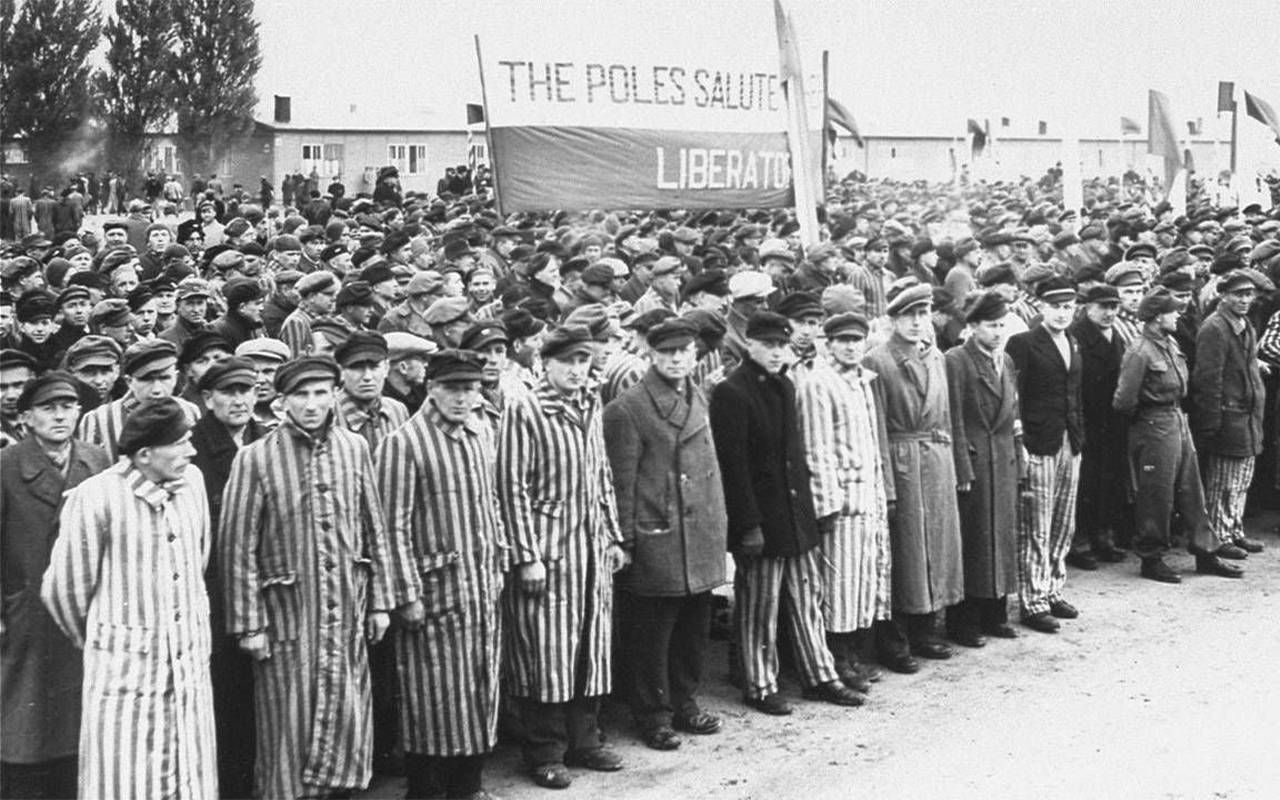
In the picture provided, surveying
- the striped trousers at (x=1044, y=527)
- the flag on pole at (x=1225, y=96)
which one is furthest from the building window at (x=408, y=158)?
the striped trousers at (x=1044, y=527)

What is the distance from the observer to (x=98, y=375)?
6363mm

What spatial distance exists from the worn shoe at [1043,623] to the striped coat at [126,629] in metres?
5.26

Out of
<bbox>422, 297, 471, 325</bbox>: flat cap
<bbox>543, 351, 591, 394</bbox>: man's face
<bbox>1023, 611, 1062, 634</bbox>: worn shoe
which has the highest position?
<bbox>422, 297, 471, 325</bbox>: flat cap

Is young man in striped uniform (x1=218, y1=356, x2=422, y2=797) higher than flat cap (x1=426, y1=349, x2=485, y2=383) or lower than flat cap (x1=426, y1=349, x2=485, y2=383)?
lower

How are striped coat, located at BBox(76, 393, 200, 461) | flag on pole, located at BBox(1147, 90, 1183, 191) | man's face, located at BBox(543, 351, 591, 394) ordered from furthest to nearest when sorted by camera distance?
flag on pole, located at BBox(1147, 90, 1183, 191), man's face, located at BBox(543, 351, 591, 394), striped coat, located at BBox(76, 393, 200, 461)

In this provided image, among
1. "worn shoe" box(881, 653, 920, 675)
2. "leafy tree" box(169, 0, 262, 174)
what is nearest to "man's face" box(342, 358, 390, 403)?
"worn shoe" box(881, 653, 920, 675)

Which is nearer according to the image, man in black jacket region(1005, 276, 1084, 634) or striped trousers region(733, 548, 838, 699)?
striped trousers region(733, 548, 838, 699)

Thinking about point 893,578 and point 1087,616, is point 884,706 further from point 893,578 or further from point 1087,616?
point 1087,616

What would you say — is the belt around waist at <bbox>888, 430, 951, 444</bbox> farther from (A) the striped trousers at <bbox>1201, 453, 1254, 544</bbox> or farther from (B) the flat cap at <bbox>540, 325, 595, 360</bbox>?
(A) the striped trousers at <bbox>1201, 453, 1254, 544</bbox>

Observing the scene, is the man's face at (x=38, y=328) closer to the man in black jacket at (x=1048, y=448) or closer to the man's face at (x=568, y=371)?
the man's face at (x=568, y=371)

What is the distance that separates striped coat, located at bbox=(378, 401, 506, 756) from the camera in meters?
5.72

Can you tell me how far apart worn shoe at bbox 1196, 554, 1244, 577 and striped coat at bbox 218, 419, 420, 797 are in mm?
6367

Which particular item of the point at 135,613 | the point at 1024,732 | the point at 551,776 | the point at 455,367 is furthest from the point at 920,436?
the point at 135,613

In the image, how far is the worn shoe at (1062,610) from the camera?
8336 millimetres
